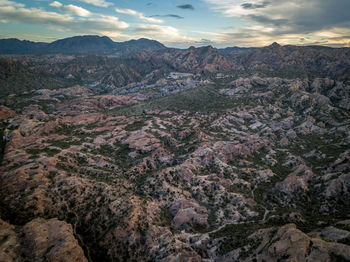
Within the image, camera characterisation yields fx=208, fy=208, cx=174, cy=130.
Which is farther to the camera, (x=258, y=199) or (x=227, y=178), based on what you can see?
(x=227, y=178)

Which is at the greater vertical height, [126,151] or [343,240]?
[343,240]

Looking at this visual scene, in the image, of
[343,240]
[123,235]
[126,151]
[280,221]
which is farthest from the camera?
[126,151]

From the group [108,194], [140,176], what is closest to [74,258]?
[108,194]

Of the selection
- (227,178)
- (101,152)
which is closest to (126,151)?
(101,152)

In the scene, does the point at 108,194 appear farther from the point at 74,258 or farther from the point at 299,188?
the point at 299,188

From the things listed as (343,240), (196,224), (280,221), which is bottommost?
(196,224)

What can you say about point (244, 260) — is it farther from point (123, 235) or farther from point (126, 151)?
point (126, 151)

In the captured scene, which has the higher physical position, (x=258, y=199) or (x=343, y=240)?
(x=343, y=240)

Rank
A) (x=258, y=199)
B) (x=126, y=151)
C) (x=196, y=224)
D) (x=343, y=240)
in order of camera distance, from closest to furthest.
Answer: (x=343, y=240)
(x=196, y=224)
(x=258, y=199)
(x=126, y=151)

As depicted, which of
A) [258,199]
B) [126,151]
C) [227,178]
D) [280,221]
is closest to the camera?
[280,221]
